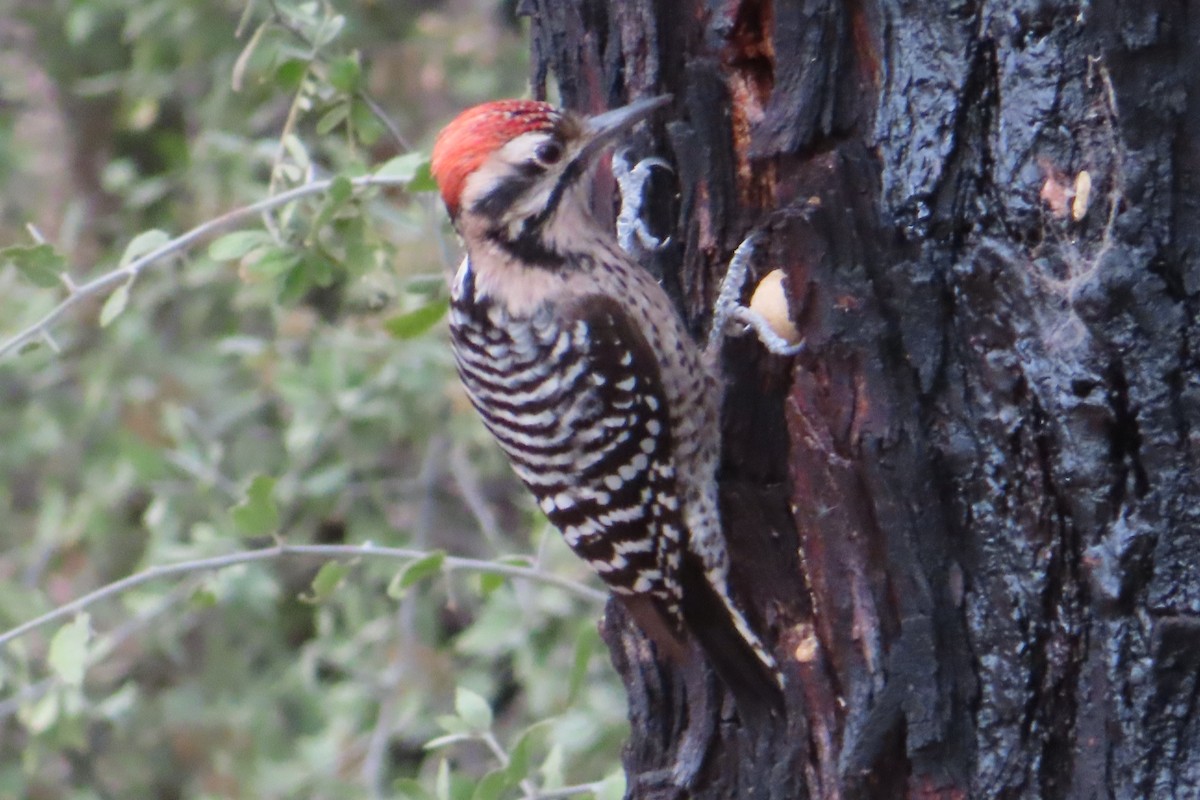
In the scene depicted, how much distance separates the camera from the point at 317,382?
4250 mm

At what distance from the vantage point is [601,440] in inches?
111

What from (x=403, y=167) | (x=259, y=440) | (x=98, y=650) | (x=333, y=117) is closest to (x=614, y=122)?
(x=403, y=167)

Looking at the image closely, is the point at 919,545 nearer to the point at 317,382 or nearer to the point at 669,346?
the point at 669,346

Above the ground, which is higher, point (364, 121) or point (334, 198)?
point (364, 121)

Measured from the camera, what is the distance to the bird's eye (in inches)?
109

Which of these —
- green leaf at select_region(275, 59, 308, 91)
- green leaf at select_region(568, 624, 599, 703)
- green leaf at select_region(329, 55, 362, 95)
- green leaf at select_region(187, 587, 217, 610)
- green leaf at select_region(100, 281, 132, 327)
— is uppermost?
green leaf at select_region(275, 59, 308, 91)

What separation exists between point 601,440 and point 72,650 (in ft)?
3.73

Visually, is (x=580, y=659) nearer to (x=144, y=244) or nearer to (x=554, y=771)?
(x=554, y=771)

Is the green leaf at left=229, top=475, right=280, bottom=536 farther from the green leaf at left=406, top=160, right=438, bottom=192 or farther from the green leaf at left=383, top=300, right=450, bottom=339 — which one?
the green leaf at left=406, top=160, right=438, bottom=192

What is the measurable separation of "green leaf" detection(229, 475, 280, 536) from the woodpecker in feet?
1.53

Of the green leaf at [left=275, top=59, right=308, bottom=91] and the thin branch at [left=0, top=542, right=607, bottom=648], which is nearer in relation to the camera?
the thin branch at [left=0, top=542, right=607, bottom=648]

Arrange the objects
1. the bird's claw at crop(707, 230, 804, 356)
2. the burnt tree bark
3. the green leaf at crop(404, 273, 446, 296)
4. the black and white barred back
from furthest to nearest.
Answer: the green leaf at crop(404, 273, 446, 296), the black and white barred back, the bird's claw at crop(707, 230, 804, 356), the burnt tree bark

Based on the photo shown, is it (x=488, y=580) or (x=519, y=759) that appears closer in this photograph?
(x=519, y=759)

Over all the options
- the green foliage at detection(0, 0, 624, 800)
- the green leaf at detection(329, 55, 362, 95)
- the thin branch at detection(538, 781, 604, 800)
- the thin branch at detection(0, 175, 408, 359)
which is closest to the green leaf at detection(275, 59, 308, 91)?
the green foliage at detection(0, 0, 624, 800)
